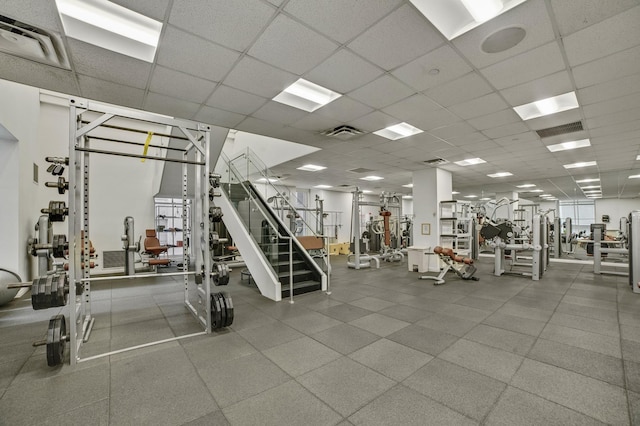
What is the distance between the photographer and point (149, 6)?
2182 millimetres

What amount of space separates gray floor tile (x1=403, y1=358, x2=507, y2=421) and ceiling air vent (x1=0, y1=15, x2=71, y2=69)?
14.0 feet

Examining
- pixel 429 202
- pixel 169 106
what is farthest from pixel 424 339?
pixel 429 202

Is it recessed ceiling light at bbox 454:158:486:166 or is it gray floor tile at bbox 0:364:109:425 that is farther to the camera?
recessed ceiling light at bbox 454:158:486:166

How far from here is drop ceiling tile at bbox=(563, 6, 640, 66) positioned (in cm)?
229

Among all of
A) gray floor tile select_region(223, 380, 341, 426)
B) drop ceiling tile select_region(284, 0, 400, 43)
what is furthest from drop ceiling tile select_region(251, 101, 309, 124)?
gray floor tile select_region(223, 380, 341, 426)

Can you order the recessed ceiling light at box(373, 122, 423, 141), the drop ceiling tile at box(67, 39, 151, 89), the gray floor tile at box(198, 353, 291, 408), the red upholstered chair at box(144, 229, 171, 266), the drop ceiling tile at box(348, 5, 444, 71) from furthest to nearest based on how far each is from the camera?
the red upholstered chair at box(144, 229, 171, 266), the recessed ceiling light at box(373, 122, 423, 141), the drop ceiling tile at box(67, 39, 151, 89), the drop ceiling tile at box(348, 5, 444, 71), the gray floor tile at box(198, 353, 291, 408)

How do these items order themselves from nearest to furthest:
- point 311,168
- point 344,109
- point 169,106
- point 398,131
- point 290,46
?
1. point 290,46
2. point 169,106
3. point 344,109
4. point 398,131
5. point 311,168

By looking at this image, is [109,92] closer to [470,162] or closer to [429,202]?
[429,202]

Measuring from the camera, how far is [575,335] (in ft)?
10.2

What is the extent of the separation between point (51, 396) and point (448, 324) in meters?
3.86

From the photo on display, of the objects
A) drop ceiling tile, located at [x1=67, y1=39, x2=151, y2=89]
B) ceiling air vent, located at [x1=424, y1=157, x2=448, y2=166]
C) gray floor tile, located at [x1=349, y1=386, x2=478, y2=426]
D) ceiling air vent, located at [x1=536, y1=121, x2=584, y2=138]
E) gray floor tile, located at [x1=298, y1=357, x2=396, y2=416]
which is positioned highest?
drop ceiling tile, located at [x1=67, y1=39, x2=151, y2=89]

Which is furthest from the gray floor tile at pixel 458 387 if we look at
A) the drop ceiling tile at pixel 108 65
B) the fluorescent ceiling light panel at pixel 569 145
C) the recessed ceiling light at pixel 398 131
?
the fluorescent ceiling light panel at pixel 569 145

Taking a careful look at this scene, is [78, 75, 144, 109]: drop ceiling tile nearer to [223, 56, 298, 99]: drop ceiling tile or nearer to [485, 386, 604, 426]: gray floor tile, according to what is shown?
[223, 56, 298, 99]: drop ceiling tile

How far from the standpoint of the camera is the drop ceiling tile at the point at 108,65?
270cm
